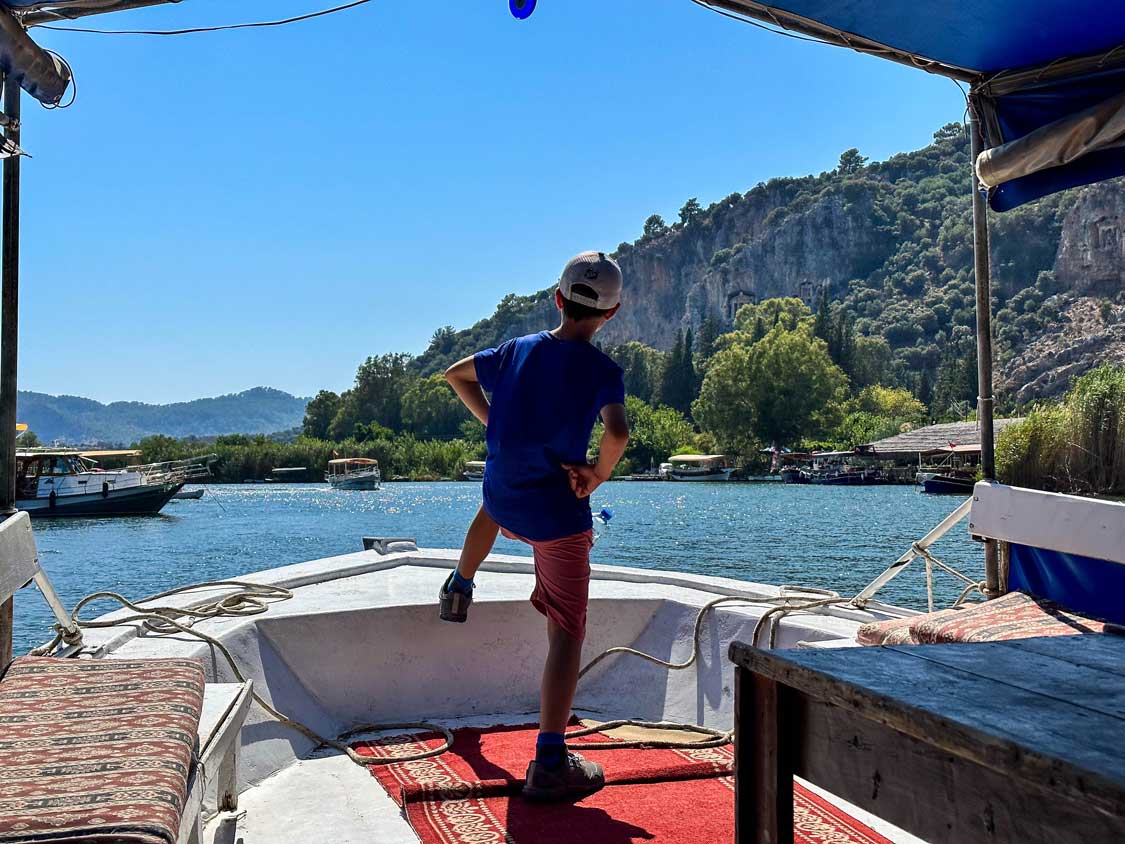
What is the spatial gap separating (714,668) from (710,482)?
2422 inches

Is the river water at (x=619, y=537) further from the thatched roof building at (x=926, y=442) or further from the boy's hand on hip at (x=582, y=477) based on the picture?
the boy's hand on hip at (x=582, y=477)

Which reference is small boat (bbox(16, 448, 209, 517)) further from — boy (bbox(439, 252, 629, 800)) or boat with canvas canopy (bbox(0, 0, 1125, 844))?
boy (bbox(439, 252, 629, 800))

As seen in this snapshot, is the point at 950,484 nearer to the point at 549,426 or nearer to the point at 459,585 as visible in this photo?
the point at 459,585

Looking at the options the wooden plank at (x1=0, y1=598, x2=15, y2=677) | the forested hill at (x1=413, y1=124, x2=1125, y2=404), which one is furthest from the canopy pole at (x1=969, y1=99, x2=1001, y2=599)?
the forested hill at (x1=413, y1=124, x2=1125, y2=404)

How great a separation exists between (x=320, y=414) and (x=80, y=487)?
61.0 m

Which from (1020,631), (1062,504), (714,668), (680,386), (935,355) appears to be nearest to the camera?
(1020,631)

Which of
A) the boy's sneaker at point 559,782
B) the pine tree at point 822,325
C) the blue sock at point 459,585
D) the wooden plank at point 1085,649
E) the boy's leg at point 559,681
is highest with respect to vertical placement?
the pine tree at point 822,325

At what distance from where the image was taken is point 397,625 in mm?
2691

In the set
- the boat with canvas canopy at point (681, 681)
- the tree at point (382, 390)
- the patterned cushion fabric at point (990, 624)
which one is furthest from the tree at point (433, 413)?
the patterned cushion fabric at point (990, 624)

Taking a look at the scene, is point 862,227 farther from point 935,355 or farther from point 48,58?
point 48,58

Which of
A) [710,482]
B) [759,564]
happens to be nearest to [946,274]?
[710,482]

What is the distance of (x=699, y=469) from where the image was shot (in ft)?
211

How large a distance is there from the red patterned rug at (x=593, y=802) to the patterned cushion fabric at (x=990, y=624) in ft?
1.29

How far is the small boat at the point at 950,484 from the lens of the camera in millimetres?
45719
